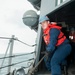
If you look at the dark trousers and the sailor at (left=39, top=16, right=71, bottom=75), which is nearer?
the sailor at (left=39, top=16, right=71, bottom=75)

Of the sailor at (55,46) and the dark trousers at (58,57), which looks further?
the dark trousers at (58,57)

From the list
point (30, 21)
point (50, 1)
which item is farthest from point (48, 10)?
point (30, 21)

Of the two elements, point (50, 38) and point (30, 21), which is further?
point (30, 21)

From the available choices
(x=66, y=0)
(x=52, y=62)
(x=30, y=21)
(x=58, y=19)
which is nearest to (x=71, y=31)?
(x=58, y=19)

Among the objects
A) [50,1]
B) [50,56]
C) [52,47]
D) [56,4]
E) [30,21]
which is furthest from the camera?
[30,21]

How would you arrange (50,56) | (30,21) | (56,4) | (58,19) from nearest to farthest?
1. (50,56)
2. (56,4)
3. (58,19)
4. (30,21)

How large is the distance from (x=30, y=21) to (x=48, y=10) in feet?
4.98

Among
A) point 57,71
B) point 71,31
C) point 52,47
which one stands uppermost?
point 71,31

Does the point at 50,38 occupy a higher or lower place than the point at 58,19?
lower

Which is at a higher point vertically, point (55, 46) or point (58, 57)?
point (55, 46)

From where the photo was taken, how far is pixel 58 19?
24.7 feet

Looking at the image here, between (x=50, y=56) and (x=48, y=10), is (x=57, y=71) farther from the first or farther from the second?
(x=48, y=10)

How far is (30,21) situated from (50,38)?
3241 millimetres

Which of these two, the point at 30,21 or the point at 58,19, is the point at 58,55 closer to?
the point at 58,19
